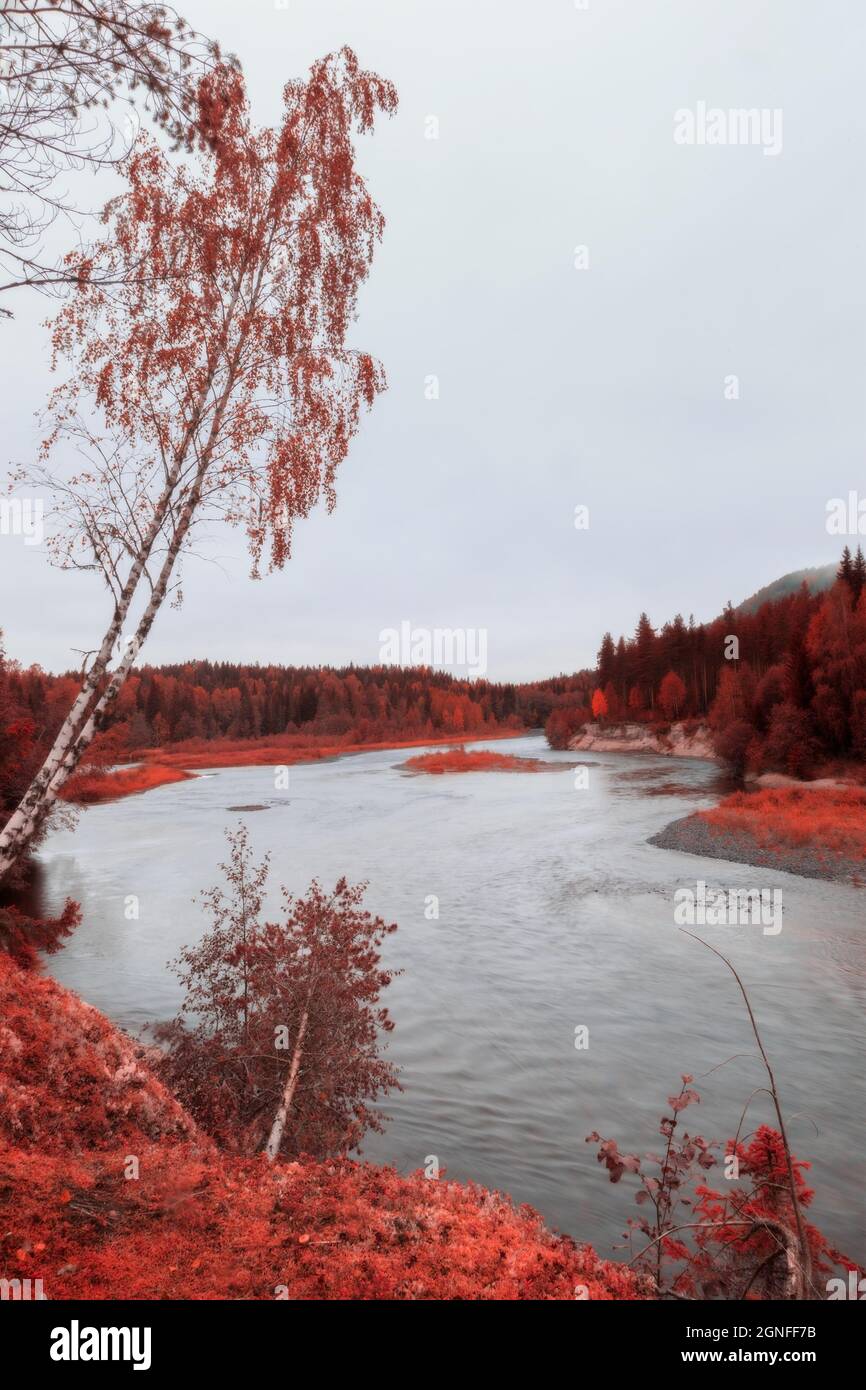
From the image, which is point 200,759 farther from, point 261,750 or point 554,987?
point 554,987

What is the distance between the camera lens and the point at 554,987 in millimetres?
14758

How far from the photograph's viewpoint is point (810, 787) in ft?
144

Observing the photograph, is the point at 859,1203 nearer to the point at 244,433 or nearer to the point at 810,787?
the point at 244,433

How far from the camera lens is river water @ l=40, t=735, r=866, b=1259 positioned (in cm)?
917

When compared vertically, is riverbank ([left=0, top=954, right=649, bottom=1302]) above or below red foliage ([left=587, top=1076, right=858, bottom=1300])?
above

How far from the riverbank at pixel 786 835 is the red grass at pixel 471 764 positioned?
3622 centimetres

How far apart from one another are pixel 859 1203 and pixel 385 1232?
653 centimetres

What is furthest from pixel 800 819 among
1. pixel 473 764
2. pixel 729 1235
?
pixel 473 764

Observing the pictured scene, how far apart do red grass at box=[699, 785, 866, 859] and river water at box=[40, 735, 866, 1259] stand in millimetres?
3906

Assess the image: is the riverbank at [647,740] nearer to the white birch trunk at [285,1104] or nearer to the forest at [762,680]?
the forest at [762,680]

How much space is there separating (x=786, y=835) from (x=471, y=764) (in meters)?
49.7

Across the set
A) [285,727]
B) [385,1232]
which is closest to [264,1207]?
[385,1232]

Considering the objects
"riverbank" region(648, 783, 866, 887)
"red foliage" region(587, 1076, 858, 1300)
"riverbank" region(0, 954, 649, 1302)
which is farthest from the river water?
"riverbank" region(0, 954, 649, 1302)

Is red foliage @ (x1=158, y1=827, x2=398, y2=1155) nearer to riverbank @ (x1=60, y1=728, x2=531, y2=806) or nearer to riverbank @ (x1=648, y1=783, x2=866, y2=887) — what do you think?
riverbank @ (x1=648, y1=783, x2=866, y2=887)
